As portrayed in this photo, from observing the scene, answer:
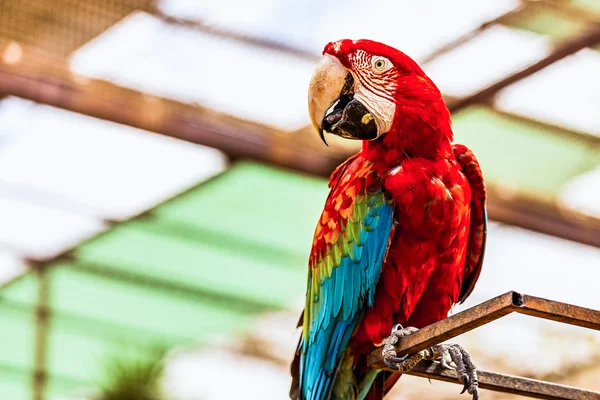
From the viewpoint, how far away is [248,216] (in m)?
5.14

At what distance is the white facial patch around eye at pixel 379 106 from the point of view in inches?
97.1

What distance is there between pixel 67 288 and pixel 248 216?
51.1 inches

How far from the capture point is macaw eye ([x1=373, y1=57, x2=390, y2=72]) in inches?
98.6

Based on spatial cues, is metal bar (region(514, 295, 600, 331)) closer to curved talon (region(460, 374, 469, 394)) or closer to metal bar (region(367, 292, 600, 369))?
Answer: metal bar (region(367, 292, 600, 369))

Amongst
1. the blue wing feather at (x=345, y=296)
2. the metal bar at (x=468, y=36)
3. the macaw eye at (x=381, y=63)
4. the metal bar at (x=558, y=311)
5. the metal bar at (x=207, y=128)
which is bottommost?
the metal bar at (x=558, y=311)

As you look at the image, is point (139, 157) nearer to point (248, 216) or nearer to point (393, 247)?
point (248, 216)

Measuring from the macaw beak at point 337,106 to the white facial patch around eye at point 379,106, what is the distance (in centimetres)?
1

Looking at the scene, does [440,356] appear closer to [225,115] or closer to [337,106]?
[337,106]

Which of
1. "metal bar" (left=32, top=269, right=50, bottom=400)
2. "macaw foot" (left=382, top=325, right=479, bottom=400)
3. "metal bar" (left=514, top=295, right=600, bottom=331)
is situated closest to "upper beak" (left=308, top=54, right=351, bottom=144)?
"macaw foot" (left=382, top=325, right=479, bottom=400)

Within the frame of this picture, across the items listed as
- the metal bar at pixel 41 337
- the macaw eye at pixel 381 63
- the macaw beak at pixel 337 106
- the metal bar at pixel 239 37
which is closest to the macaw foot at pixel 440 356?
the macaw beak at pixel 337 106

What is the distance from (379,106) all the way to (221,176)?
7.96ft

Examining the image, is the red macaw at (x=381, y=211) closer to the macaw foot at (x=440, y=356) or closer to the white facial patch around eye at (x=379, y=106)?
the white facial patch around eye at (x=379, y=106)

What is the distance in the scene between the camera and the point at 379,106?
8.11 ft

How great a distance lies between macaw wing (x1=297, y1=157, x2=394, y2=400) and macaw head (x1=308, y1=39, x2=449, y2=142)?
13 centimetres
